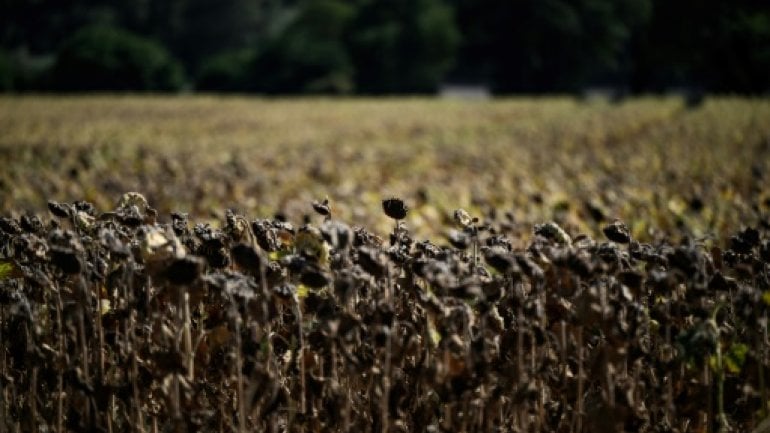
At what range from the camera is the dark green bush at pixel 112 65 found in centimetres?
5591

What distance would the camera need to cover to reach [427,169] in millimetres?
12195

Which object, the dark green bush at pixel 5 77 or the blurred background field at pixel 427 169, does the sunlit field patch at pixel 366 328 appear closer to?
the blurred background field at pixel 427 169

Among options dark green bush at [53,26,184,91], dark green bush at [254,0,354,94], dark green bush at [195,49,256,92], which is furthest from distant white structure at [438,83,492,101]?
dark green bush at [53,26,184,91]

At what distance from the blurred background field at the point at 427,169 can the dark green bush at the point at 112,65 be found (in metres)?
33.1

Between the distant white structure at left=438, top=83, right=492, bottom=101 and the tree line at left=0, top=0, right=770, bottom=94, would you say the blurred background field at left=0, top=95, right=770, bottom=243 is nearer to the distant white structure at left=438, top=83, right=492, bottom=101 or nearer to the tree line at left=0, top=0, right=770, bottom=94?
the tree line at left=0, top=0, right=770, bottom=94

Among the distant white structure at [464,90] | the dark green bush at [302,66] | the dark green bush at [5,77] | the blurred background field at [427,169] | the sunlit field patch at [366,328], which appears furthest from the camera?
the distant white structure at [464,90]

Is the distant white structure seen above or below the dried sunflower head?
above

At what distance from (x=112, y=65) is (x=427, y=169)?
48591mm

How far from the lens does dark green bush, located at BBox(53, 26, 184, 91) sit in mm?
55906

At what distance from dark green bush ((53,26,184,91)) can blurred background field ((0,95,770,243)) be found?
109 feet

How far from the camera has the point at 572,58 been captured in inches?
2333

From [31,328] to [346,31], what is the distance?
6263cm

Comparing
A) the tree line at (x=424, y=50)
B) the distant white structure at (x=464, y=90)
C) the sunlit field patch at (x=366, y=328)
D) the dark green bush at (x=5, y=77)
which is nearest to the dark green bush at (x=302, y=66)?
the tree line at (x=424, y=50)

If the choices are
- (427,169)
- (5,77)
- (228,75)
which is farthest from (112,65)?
(427,169)
